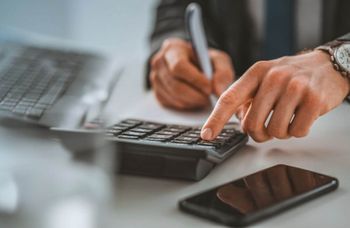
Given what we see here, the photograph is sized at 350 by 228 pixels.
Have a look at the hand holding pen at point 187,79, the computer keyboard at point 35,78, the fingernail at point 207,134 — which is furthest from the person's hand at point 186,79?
the fingernail at point 207,134

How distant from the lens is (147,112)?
858 mm

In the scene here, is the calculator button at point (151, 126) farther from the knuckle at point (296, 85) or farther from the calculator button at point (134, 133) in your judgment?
the knuckle at point (296, 85)

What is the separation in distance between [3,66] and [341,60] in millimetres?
435

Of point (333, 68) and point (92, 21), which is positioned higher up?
point (333, 68)

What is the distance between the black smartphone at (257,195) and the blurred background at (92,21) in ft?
1.31

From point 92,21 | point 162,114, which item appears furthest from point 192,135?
point 92,21

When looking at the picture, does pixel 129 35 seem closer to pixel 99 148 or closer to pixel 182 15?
pixel 182 15

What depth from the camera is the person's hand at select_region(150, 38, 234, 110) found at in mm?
856

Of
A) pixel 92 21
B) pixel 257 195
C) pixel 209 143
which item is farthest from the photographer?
pixel 92 21

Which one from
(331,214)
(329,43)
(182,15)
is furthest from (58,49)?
(331,214)

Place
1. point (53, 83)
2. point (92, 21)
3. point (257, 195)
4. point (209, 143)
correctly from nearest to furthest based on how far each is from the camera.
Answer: point (257, 195) < point (209, 143) < point (53, 83) < point (92, 21)

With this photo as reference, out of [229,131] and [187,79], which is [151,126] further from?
[187,79]

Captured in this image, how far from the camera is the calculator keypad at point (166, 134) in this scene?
22.8 inches

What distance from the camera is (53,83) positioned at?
2.65ft
